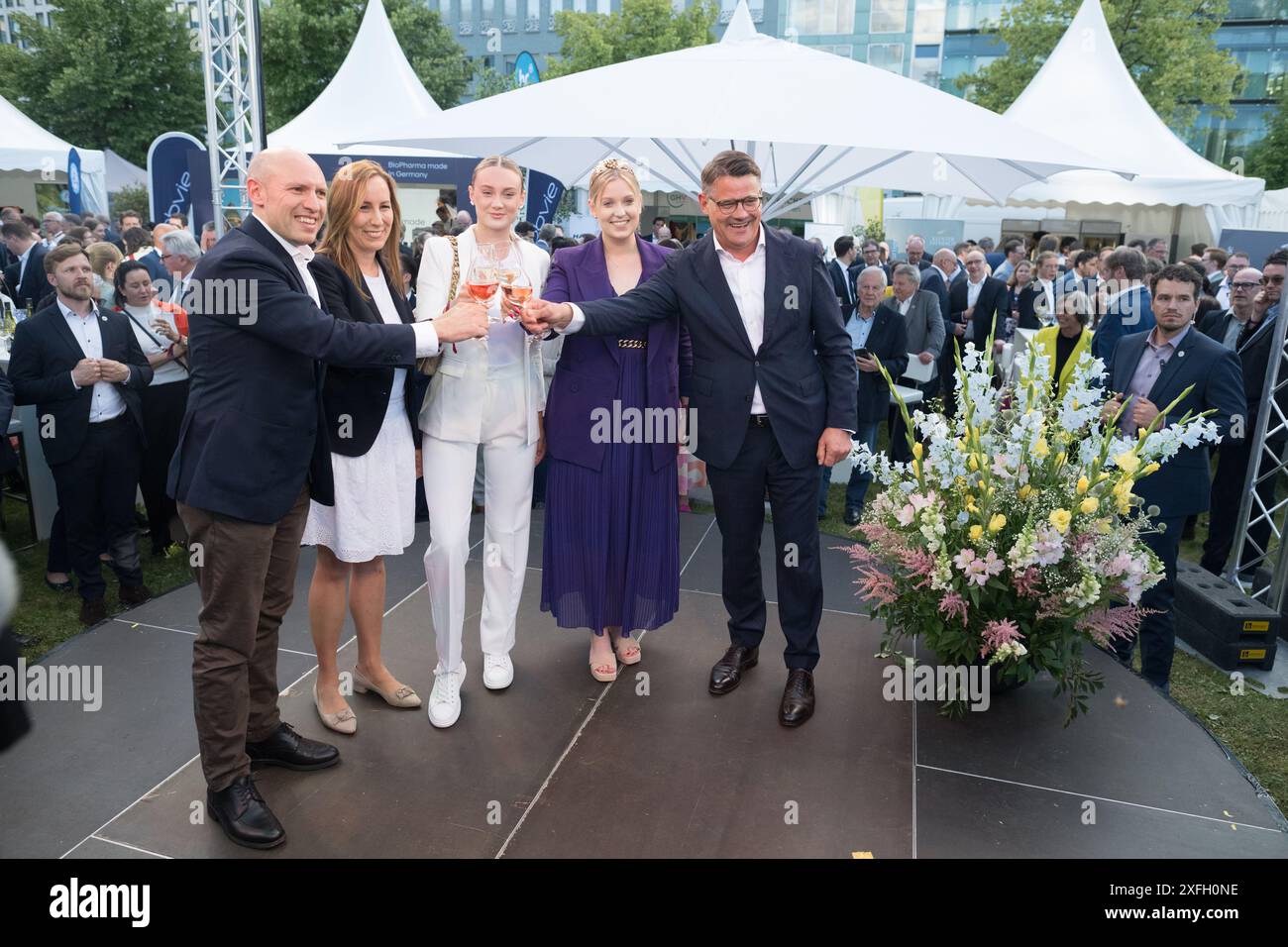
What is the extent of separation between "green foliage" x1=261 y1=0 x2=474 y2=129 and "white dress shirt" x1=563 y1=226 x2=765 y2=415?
92.7 ft

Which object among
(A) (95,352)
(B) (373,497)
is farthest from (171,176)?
(B) (373,497)

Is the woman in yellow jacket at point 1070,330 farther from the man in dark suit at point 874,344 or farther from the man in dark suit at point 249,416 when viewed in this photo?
the man in dark suit at point 249,416

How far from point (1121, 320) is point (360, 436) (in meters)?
5.31

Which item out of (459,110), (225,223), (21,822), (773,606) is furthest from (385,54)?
(21,822)

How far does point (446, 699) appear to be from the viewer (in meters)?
3.71

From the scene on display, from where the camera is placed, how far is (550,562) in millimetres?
4074

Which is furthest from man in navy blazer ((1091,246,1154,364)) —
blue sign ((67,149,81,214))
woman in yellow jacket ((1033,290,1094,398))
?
blue sign ((67,149,81,214))

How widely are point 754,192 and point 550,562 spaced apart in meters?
1.78

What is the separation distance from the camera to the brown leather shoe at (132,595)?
5.28 metres

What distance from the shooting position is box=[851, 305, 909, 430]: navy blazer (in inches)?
275

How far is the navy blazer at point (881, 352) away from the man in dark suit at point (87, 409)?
482 cm

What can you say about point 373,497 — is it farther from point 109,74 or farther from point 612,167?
point 109,74

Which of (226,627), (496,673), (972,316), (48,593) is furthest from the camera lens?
(972,316)
